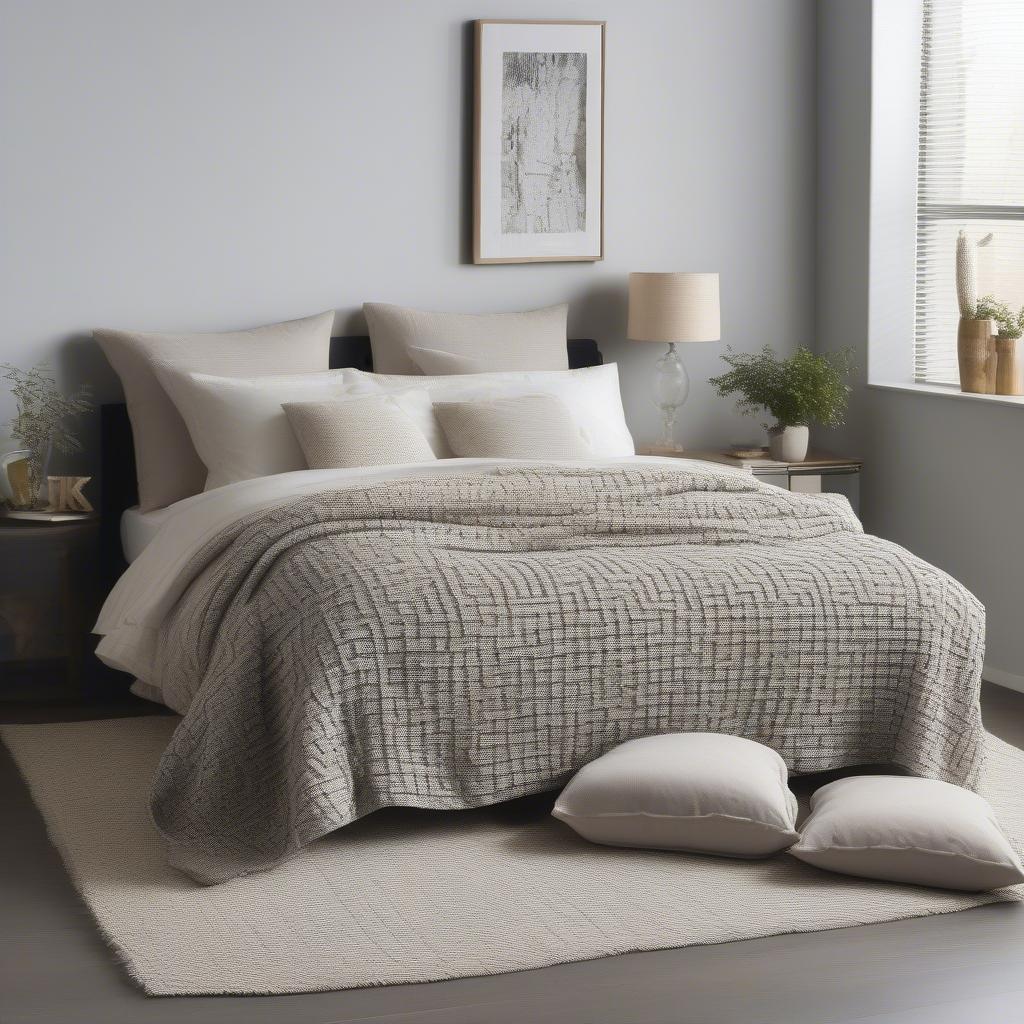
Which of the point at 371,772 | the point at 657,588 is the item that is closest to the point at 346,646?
the point at 371,772

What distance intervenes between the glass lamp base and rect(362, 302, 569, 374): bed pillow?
45 cm

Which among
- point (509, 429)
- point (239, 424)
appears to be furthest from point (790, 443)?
point (239, 424)

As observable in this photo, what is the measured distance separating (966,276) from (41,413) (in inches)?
123

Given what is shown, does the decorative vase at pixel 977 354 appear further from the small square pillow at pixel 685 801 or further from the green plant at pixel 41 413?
the green plant at pixel 41 413

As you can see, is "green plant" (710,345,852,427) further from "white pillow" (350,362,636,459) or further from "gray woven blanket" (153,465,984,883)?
"gray woven blanket" (153,465,984,883)

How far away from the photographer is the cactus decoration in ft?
16.8

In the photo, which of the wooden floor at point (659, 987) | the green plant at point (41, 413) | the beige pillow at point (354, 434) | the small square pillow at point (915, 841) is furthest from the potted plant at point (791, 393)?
the wooden floor at point (659, 987)

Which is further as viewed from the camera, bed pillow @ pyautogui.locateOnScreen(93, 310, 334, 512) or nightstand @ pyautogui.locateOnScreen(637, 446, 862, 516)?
nightstand @ pyautogui.locateOnScreen(637, 446, 862, 516)

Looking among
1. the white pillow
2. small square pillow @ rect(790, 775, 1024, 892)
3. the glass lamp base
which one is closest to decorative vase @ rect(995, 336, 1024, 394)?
the glass lamp base

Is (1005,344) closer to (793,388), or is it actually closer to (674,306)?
(793,388)

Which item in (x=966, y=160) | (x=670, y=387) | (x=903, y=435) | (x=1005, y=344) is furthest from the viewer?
(x=670, y=387)

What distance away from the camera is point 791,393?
5449 millimetres

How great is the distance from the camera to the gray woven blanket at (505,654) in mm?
3268

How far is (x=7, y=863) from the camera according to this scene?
327 cm
